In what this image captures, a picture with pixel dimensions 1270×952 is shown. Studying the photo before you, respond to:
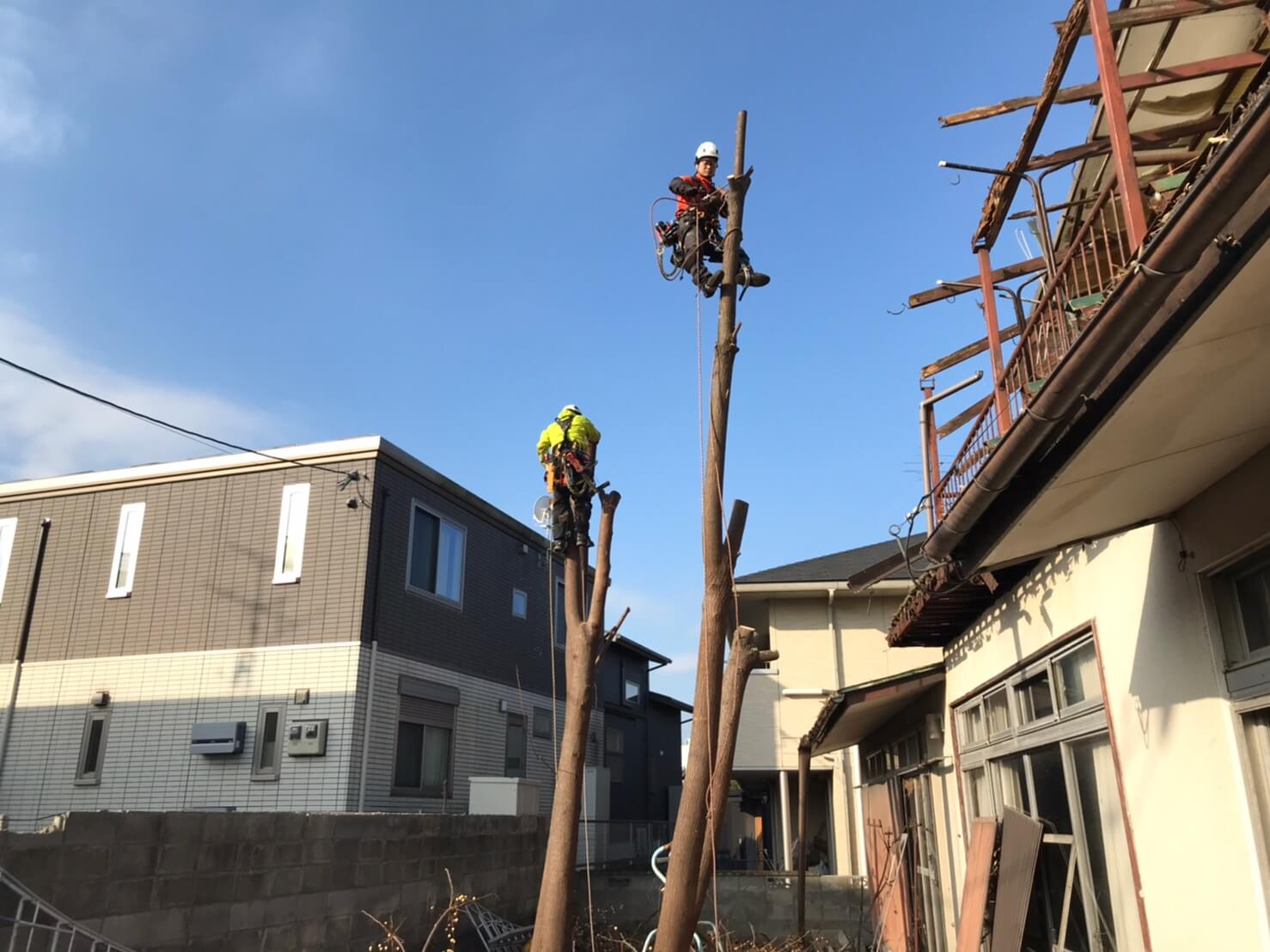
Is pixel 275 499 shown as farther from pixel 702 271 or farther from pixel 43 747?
pixel 702 271

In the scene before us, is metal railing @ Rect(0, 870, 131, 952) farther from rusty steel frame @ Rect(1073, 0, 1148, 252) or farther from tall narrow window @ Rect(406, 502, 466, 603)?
tall narrow window @ Rect(406, 502, 466, 603)

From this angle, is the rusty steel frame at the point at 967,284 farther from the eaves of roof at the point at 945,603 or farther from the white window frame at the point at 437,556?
the white window frame at the point at 437,556

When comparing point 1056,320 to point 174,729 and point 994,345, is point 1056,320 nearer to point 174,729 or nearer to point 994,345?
point 994,345

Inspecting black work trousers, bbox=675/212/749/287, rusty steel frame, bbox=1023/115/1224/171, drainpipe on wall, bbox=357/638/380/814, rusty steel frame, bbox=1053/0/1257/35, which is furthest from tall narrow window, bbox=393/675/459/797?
rusty steel frame, bbox=1053/0/1257/35

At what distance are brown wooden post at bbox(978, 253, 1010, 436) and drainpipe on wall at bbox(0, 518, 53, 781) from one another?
1501 centimetres

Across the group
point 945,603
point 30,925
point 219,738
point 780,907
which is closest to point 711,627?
point 945,603

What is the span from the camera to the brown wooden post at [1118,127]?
304 centimetres

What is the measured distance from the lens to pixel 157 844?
6430 mm

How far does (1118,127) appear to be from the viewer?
3432 millimetres

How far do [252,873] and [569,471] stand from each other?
4.01m

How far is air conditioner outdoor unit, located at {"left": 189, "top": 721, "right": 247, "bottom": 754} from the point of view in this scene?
12.8 meters

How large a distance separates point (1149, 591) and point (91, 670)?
14.8m

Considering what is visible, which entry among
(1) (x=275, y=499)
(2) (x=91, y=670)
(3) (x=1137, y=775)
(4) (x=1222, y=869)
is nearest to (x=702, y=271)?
(3) (x=1137, y=775)

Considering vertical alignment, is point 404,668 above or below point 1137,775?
above
